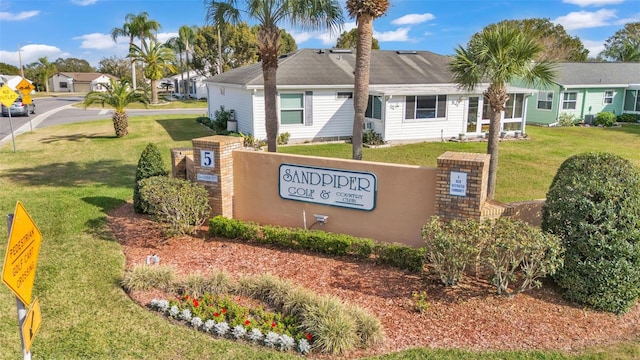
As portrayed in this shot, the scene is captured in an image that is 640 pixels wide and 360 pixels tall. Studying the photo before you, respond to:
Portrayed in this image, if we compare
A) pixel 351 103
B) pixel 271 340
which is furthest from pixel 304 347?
pixel 351 103

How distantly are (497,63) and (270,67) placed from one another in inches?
227

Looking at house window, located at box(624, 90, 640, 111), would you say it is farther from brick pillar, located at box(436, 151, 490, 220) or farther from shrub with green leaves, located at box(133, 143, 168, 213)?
shrub with green leaves, located at box(133, 143, 168, 213)

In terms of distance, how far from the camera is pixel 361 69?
11.8m

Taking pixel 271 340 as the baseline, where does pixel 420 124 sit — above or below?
above

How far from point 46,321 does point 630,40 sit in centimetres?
7080

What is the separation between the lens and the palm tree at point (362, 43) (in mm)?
11289

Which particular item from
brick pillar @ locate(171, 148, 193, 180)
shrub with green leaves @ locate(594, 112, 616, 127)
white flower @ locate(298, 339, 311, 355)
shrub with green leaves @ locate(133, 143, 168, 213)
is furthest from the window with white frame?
white flower @ locate(298, 339, 311, 355)

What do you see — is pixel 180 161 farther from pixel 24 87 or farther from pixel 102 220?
pixel 24 87

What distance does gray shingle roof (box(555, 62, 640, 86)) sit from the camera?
3086 centimetres

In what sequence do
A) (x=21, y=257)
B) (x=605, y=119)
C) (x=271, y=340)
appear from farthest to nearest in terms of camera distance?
(x=605, y=119)
(x=271, y=340)
(x=21, y=257)

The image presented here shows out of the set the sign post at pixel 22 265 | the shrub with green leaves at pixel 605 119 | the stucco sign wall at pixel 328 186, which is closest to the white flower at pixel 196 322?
the sign post at pixel 22 265

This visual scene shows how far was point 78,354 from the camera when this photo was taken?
5.36 meters

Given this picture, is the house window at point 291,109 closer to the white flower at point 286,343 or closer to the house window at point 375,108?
the house window at point 375,108

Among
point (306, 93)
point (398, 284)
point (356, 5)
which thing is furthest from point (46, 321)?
point (306, 93)
